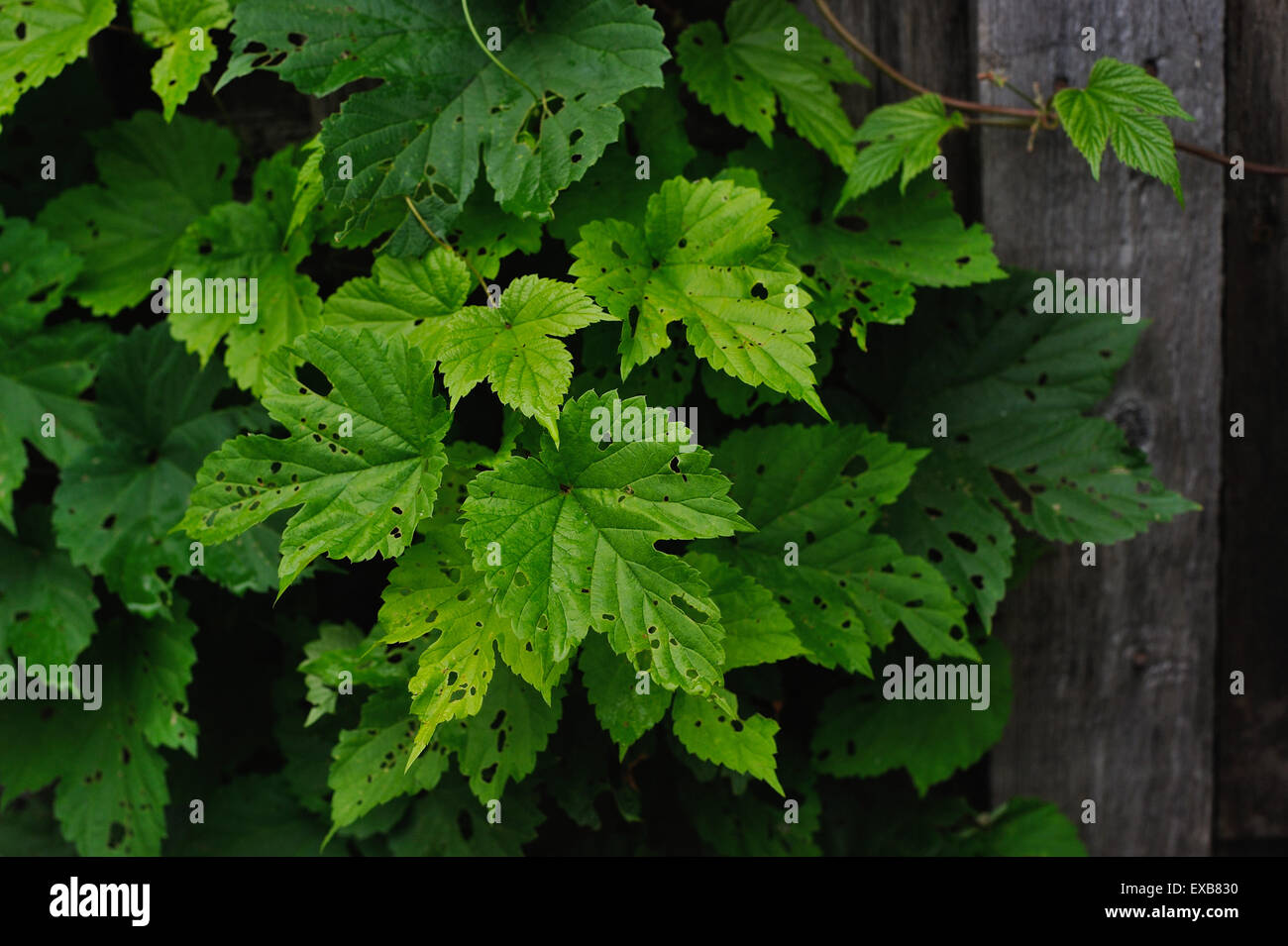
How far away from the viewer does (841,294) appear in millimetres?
1552

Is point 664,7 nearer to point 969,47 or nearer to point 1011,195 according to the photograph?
point 969,47

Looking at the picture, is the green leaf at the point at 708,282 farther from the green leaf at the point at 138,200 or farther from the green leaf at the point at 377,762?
the green leaf at the point at 138,200

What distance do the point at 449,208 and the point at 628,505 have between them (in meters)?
0.56

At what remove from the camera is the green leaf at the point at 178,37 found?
1.48 metres

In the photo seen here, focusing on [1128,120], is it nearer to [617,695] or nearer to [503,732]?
[617,695]

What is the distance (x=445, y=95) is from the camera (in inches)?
56.1

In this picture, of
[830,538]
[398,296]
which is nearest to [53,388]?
[398,296]

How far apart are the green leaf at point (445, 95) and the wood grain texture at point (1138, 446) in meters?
0.81

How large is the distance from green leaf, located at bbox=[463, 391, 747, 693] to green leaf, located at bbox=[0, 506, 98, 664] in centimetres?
92

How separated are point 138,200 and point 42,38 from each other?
0.97 ft

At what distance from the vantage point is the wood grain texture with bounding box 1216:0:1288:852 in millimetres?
1771

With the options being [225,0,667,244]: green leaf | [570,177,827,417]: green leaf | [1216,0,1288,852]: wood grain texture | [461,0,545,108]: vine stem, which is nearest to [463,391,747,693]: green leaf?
[570,177,827,417]: green leaf
